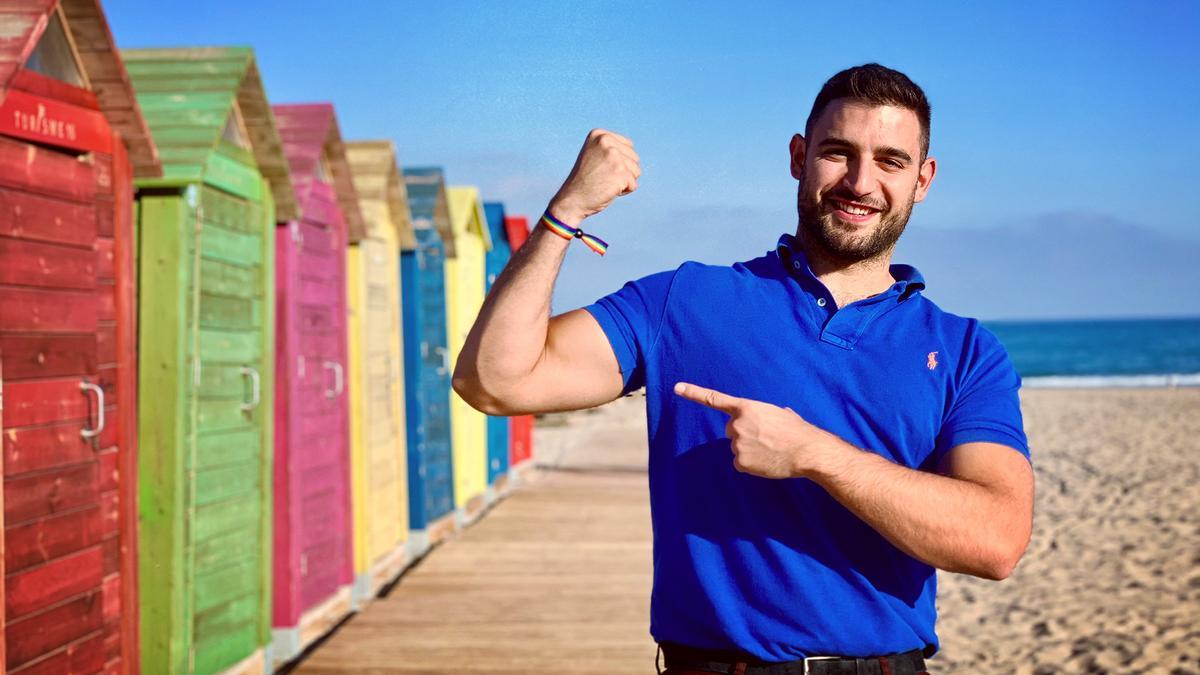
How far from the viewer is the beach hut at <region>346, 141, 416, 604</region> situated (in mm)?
7211

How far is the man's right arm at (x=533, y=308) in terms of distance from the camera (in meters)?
1.84

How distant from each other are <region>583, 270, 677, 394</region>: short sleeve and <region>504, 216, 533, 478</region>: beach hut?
10.4 metres

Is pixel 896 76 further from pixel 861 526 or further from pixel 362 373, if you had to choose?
pixel 362 373

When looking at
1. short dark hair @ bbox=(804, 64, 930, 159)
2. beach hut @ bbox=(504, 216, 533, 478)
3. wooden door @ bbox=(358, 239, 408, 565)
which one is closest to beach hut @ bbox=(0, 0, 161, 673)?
short dark hair @ bbox=(804, 64, 930, 159)

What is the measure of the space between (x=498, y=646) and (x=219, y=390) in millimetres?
1898

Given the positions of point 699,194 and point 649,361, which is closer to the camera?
point 649,361

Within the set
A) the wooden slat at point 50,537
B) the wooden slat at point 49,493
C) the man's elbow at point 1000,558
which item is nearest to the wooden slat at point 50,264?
the wooden slat at point 49,493

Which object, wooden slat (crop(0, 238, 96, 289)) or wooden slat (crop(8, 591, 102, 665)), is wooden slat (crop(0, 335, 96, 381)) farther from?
wooden slat (crop(8, 591, 102, 665))

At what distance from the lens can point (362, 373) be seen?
723cm

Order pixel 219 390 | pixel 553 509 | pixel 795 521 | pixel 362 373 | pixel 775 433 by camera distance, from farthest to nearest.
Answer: pixel 553 509 → pixel 362 373 → pixel 219 390 → pixel 795 521 → pixel 775 433

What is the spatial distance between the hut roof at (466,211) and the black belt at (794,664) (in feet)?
26.6

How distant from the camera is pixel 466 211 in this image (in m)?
10.4

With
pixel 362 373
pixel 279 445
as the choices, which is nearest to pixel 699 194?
pixel 279 445

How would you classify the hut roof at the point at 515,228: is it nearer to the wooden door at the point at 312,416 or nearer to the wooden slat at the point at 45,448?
the wooden door at the point at 312,416
